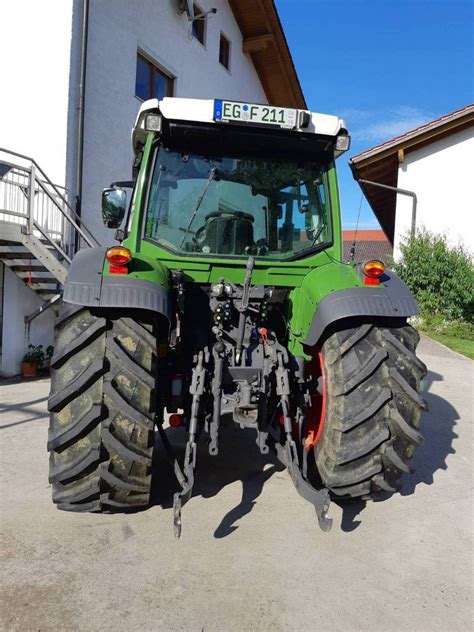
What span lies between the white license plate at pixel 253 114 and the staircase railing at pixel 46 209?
5.29 meters

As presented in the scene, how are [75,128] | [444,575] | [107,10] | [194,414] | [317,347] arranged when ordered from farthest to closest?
[107,10] → [75,128] → [317,347] → [194,414] → [444,575]

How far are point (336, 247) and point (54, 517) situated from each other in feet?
8.44

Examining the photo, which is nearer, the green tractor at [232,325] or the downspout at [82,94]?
the green tractor at [232,325]

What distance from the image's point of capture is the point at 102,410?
2785mm

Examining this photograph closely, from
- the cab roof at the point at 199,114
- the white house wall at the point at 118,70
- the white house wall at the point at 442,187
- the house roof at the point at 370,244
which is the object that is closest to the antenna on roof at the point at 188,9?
the white house wall at the point at 118,70

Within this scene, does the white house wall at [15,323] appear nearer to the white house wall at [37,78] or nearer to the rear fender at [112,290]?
the white house wall at [37,78]

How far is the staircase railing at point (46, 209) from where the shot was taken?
8.02m

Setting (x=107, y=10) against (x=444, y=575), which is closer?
(x=444, y=575)

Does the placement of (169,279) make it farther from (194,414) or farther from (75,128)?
(75,128)

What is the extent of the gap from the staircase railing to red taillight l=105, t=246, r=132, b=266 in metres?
5.38

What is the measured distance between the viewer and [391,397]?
2.88 metres

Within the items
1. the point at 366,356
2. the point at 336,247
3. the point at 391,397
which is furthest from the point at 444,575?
the point at 336,247

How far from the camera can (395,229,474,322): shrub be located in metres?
13.4

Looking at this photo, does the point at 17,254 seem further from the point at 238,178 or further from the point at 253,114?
the point at 253,114
